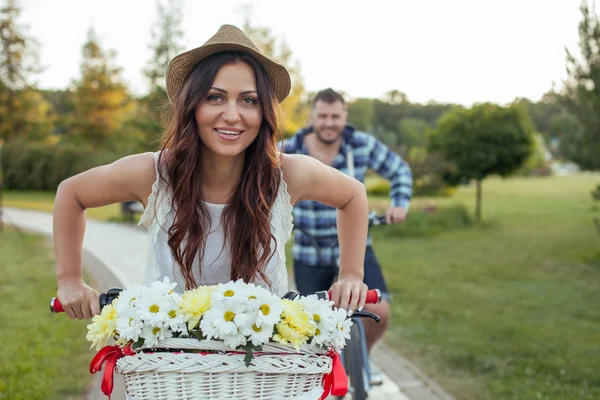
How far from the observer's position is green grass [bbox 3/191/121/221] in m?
20.2

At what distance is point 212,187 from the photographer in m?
2.54

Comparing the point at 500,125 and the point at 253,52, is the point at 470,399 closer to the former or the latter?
the point at 253,52

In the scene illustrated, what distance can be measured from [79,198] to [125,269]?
8.04 metres

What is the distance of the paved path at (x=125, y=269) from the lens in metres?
4.72

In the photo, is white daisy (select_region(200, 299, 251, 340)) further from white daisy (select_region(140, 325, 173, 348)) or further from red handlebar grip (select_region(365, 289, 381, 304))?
red handlebar grip (select_region(365, 289, 381, 304))

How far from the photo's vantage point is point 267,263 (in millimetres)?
2457

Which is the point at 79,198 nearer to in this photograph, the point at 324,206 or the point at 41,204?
the point at 324,206

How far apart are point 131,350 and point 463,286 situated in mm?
7723

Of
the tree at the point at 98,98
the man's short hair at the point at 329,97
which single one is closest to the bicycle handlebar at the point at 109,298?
the man's short hair at the point at 329,97

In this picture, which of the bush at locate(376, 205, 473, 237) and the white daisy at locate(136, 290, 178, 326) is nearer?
the white daisy at locate(136, 290, 178, 326)

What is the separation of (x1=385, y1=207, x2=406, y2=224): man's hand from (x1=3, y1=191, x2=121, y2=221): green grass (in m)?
15.1

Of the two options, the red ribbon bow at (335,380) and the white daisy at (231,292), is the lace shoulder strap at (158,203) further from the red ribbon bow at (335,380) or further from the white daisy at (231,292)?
the red ribbon bow at (335,380)

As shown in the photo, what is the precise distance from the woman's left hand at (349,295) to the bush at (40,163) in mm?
29162

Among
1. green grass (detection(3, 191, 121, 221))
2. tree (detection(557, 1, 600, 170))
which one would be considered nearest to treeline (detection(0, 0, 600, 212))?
tree (detection(557, 1, 600, 170))
